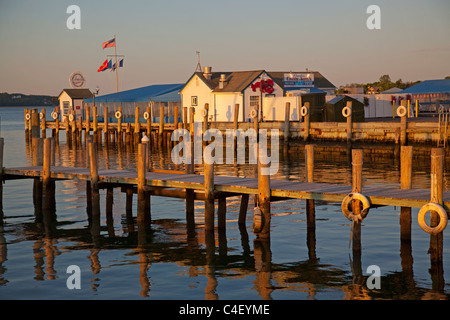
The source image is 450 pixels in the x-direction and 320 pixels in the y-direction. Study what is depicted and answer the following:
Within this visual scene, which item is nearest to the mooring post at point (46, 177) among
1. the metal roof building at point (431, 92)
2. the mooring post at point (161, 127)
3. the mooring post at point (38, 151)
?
the mooring post at point (38, 151)

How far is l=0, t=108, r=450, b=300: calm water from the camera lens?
45.6ft

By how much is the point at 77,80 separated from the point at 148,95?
40.7 feet

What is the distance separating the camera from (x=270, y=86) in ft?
181

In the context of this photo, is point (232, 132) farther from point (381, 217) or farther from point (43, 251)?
point (43, 251)

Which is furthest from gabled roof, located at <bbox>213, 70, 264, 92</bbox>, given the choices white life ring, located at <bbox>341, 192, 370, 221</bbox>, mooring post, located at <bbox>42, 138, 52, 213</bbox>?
white life ring, located at <bbox>341, 192, 370, 221</bbox>

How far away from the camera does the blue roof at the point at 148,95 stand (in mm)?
64312

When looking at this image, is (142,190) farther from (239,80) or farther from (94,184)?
(239,80)

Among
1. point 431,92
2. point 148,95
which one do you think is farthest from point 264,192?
point 148,95

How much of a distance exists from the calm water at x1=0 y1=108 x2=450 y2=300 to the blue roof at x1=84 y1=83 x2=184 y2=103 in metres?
40.3

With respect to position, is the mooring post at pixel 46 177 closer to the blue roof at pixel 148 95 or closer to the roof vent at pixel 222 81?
the roof vent at pixel 222 81
